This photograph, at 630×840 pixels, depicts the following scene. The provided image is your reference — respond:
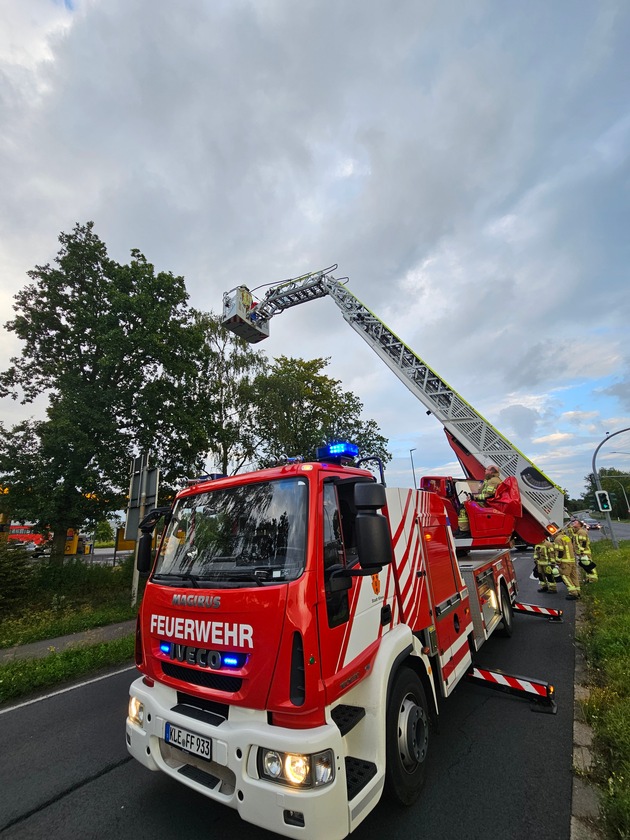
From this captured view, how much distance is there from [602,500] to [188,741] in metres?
17.5

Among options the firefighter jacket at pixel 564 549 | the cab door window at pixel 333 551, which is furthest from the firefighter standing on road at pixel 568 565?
the cab door window at pixel 333 551

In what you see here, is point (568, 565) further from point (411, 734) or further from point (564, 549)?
point (411, 734)

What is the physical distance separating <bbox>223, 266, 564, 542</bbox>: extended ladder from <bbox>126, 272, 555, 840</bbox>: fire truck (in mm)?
9250

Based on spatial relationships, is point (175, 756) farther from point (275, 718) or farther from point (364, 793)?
point (364, 793)

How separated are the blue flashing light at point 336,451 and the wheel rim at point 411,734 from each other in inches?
73.2

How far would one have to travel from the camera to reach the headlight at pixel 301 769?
1950 millimetres

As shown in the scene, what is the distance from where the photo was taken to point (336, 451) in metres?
3.38

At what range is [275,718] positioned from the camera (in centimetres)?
209

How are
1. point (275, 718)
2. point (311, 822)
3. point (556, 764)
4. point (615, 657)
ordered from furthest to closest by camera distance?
point (615, 657)
point (556, 764)
point (275, 718)
point (311, 822)

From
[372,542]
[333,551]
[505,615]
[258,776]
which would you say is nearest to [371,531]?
[372,542]

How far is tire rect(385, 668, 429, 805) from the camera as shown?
2.55 m

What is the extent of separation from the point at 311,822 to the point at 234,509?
1.71 metres

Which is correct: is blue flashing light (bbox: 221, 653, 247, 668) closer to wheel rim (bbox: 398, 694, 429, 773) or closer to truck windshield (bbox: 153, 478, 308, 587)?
truck windshield (bbox: 153, 478, 308, 587)

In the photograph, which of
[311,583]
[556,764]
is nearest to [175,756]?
[311,583]
